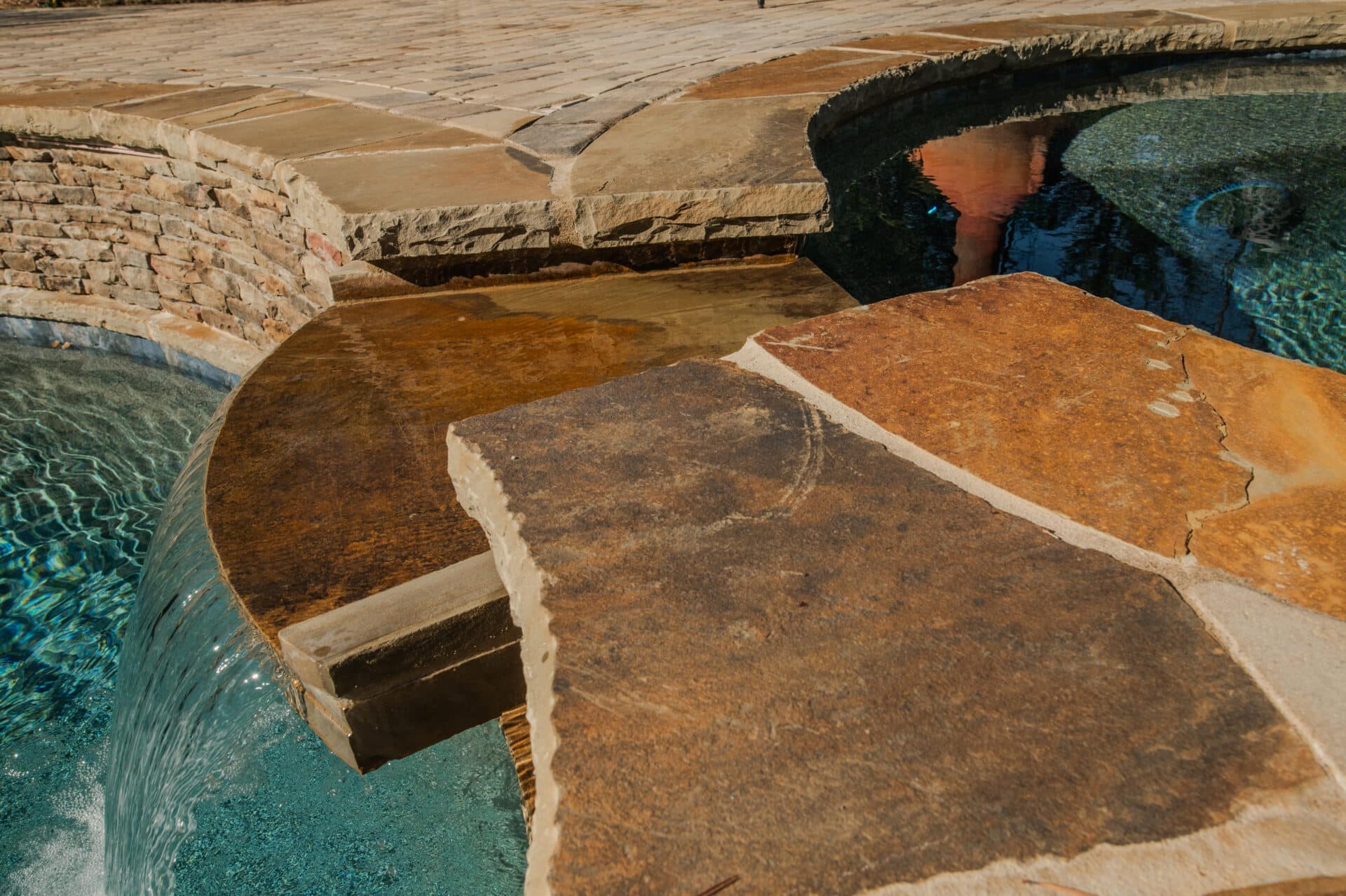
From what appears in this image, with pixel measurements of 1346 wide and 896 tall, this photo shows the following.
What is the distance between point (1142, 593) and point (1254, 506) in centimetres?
26

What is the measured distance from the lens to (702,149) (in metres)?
2.97

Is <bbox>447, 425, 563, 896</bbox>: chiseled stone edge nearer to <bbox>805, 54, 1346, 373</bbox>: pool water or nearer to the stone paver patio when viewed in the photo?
the stone paver patio

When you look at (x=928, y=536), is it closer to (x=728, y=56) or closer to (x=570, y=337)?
(x=570, y=337)

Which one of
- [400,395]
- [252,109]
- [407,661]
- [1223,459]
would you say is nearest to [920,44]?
[252,109]

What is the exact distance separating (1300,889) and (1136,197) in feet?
12.6

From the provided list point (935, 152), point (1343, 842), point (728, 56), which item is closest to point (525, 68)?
point (728, 56)

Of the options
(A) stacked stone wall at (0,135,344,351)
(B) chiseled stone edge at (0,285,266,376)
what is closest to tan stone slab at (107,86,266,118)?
(A) stacked stone wall at (0,135,344,351)

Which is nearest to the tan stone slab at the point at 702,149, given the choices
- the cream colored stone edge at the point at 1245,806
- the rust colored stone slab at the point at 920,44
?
the rust colored stone slab at the point at 920,44

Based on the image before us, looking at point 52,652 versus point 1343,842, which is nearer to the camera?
point 1343,842

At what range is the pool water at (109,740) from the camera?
5.27 feet

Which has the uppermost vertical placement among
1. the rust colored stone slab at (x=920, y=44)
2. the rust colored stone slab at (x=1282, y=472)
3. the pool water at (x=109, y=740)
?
the rust colored stone slab at (x=920, y=44)

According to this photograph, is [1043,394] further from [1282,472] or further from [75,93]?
[75,93]

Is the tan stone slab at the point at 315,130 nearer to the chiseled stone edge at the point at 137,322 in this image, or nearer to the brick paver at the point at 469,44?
the brick paver at the point at 469,44

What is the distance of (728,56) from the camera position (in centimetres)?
492
